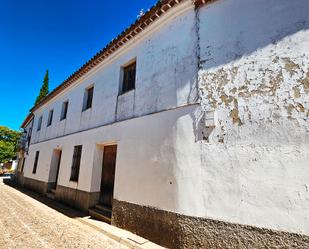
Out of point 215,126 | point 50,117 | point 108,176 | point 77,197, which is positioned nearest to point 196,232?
point 215,126

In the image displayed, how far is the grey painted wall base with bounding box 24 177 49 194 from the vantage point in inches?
419

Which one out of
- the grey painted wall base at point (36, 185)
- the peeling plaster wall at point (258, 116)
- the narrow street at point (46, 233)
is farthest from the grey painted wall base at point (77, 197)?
the peeling plaster wall at point (258, 116)

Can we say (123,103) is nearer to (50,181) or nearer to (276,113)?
→ (276,113)

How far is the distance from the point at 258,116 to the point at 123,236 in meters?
3.95

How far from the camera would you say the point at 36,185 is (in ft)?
39.2

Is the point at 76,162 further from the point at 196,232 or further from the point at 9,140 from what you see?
the point at 9,140

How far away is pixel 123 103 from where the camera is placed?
6.18 m

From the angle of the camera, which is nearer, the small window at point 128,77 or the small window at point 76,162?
the small window at point 128,77

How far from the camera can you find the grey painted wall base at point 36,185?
10651 millimetres

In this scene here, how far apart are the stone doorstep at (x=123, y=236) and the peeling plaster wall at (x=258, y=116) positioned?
62.0 inches

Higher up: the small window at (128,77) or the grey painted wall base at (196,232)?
the small window at (128,77)

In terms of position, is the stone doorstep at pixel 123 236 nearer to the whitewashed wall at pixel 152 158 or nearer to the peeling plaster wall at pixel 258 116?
the whitewashed wall at pixel 152 158

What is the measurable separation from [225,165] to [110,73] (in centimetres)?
551

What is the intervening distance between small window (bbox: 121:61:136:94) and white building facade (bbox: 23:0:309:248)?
70 mm
